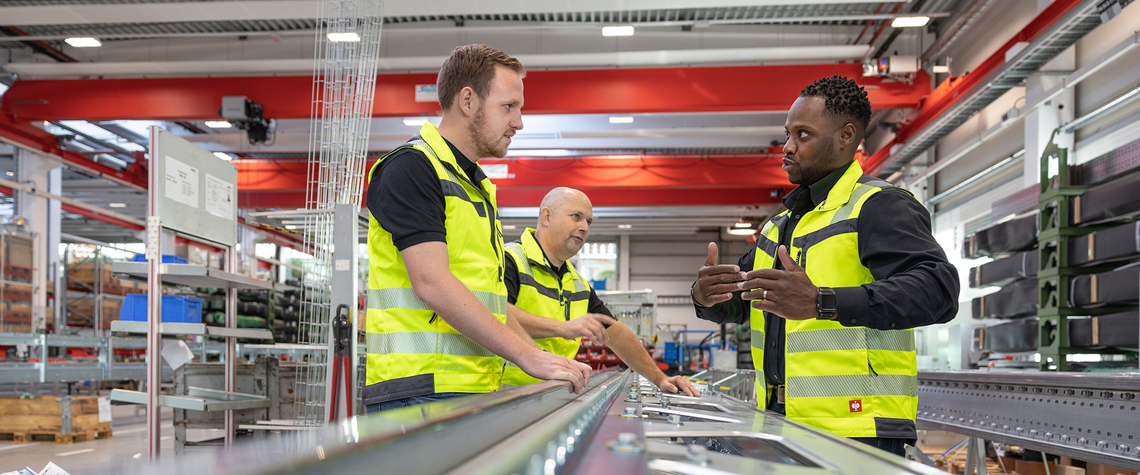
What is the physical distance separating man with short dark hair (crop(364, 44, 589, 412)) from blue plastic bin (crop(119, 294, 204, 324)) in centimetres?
314

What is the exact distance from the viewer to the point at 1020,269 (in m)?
5.91

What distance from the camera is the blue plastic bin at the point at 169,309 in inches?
170

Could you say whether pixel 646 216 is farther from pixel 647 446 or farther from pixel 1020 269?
pixel 647 446

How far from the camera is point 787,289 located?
157 centimetres

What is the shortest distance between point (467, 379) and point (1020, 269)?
5.58 m

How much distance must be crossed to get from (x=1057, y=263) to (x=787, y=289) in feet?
15.1

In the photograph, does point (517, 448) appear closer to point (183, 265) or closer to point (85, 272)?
point (183, 265)

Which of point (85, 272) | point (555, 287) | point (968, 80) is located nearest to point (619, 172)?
point (968, 80)

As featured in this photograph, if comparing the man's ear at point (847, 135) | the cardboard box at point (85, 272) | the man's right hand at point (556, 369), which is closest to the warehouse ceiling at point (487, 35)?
the cardboard box at point (85, 272)

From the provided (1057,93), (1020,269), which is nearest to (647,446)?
(1020,269)

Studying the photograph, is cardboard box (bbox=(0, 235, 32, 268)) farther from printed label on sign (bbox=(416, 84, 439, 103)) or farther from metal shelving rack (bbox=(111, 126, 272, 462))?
A: metal shelving rack (bbox=(111, 126, 272, 462))

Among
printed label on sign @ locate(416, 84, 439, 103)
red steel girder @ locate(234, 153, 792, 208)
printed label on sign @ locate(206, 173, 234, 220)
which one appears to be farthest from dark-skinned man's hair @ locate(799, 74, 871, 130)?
red steel girder @ locate(234, 153, 792, 208)

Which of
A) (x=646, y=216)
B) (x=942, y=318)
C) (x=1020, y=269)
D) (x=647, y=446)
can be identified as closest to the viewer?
(x=647, y=446)

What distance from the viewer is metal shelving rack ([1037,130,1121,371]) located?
5160 millimetres
